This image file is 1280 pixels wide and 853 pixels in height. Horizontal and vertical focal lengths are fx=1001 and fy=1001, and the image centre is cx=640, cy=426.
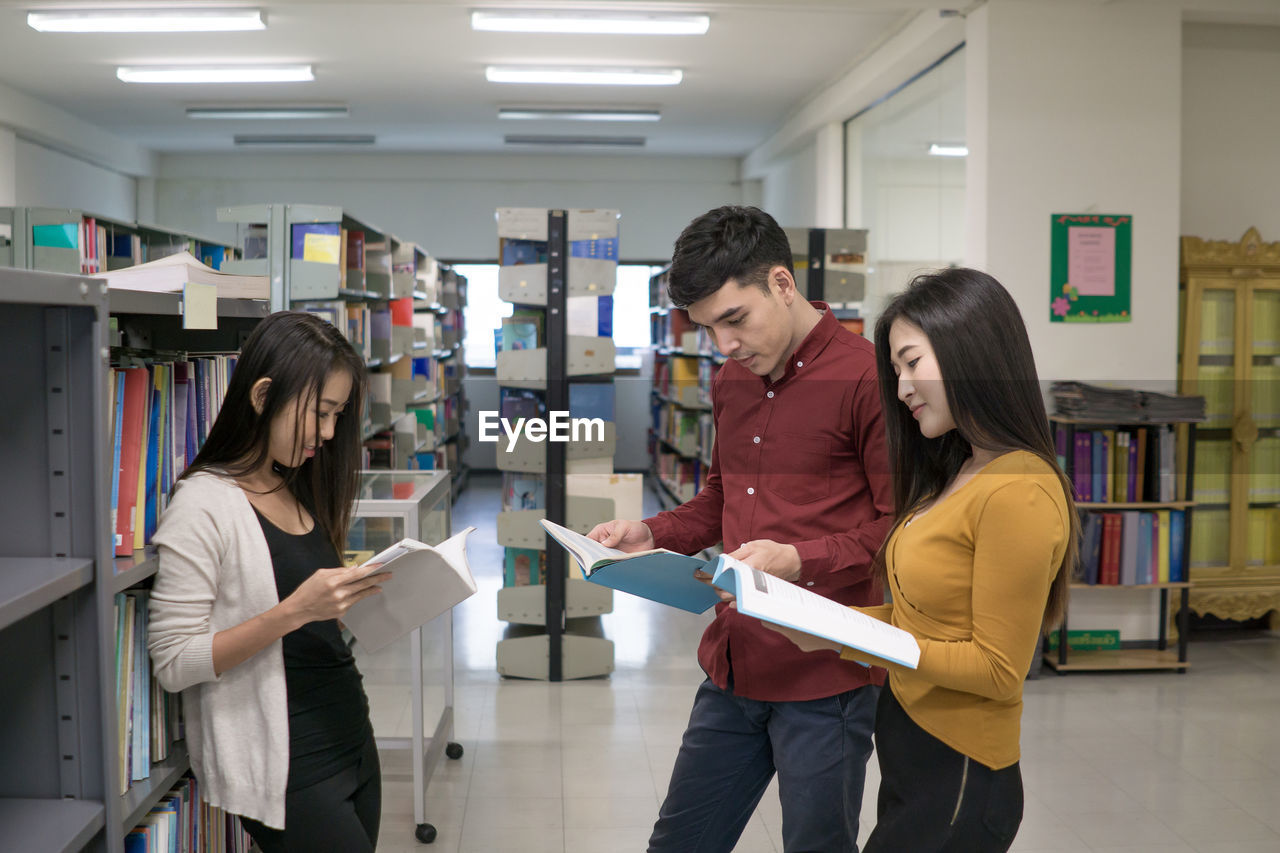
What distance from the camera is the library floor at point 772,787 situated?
9.88 feet

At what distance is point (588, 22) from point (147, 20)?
2532 mm

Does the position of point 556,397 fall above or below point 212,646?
above

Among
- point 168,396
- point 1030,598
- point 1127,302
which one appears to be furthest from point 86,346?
point 1127,302

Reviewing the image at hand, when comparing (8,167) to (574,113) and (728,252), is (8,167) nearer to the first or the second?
(574,113)

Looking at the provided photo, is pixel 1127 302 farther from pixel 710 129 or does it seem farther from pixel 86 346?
pixel 710 129

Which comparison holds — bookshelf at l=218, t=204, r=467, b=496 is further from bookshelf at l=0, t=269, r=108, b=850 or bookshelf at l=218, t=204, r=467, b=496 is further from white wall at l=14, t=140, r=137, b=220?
bookshelf at l=0, t=269, r=108, b=850

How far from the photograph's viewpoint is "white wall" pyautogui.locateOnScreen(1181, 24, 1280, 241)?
5.14 metres

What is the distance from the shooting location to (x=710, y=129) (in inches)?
368

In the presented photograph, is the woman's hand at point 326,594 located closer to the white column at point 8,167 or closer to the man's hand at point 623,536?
the man's hand at point 623,536

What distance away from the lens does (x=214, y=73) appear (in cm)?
710

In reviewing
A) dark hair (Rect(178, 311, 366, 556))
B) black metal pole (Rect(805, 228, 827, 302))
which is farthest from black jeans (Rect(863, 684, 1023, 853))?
black metal pole (Rect(805, 228, 827, 302))

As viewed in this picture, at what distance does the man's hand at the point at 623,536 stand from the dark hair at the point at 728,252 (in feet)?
1.40

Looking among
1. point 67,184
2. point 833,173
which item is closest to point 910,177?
point 833,173

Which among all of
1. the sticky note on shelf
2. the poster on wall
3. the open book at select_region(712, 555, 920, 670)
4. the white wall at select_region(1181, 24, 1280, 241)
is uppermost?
the white wall at select_region(1181, 24, 1280, 241)
